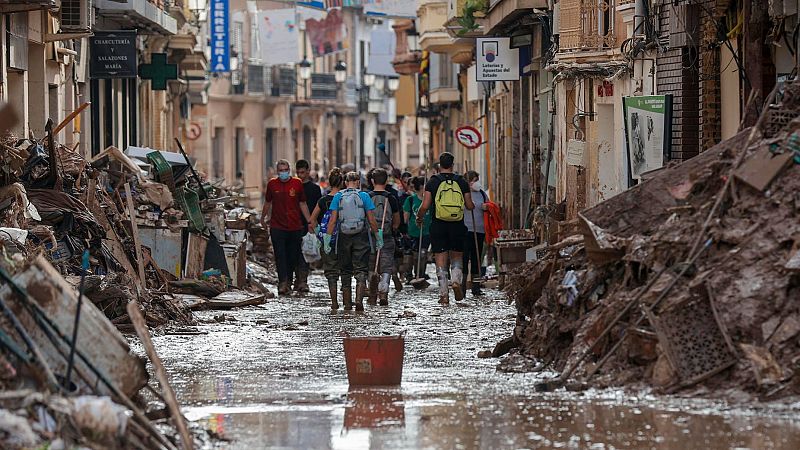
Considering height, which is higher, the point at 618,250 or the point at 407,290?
the point at 618,250

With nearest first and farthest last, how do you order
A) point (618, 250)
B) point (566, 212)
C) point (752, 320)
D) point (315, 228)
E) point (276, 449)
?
point (276, 449), point (752, 320), point (618, 250), point (315, 228), point (566, 212)

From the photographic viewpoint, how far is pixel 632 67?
76.1ft

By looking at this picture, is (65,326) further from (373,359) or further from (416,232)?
(416,232)

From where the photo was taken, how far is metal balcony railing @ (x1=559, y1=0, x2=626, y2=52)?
2553 centimetres

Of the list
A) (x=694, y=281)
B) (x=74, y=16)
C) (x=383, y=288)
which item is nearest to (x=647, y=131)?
(x=383, y=288)

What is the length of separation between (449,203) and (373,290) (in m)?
1.32

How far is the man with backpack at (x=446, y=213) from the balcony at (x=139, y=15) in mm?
11615

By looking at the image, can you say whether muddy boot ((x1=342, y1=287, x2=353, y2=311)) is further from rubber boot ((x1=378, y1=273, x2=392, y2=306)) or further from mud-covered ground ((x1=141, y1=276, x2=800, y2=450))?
mud-covered ground ((x1=141, y1=276, x2=800, y2=450))

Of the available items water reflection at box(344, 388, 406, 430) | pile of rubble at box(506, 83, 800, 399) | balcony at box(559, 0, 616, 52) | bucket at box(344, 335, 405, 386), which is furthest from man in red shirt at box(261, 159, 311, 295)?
water reflection at box(344, 388, 406, 430)

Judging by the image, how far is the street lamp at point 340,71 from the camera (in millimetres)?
77375

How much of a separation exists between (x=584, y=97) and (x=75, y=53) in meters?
7.77

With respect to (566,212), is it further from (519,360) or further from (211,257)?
(519,360)

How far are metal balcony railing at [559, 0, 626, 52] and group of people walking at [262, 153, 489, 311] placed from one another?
288cm

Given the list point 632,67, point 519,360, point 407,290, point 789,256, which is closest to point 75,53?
point 407,290
